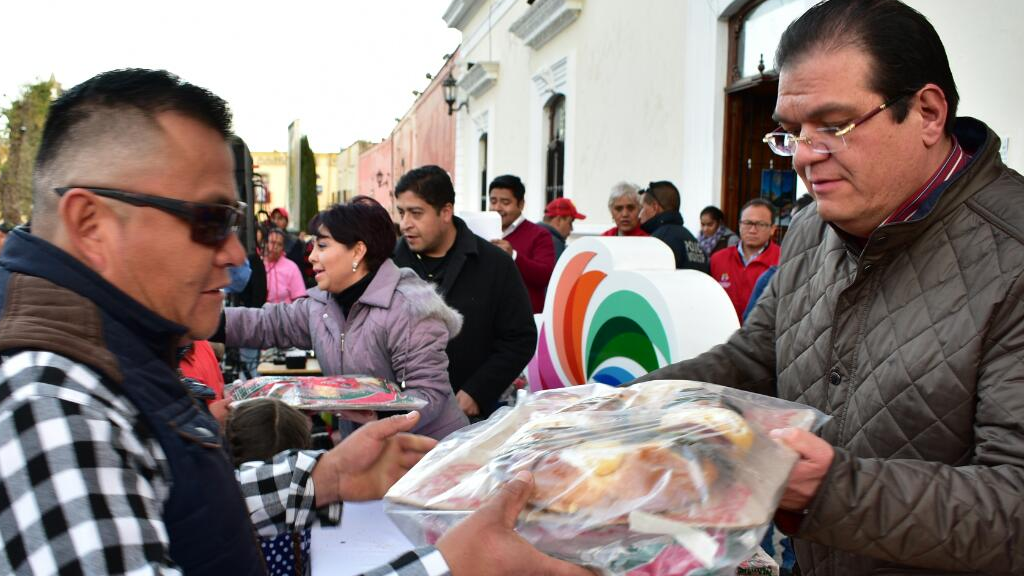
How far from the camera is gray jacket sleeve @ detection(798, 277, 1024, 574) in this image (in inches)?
50.3

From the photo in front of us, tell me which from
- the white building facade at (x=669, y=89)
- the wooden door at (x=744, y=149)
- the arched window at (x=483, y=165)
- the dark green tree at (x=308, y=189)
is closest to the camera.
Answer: the white building facade at (x=669, y=89)

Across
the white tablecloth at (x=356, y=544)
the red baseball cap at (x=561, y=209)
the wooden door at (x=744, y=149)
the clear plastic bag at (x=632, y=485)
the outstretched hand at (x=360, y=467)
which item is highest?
the wooden door at (x=744, y=149)

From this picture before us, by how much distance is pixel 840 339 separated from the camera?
5.41 feet

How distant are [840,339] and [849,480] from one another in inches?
17.1

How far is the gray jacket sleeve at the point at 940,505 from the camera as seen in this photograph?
50.3 inches

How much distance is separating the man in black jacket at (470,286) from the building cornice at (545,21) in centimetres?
848

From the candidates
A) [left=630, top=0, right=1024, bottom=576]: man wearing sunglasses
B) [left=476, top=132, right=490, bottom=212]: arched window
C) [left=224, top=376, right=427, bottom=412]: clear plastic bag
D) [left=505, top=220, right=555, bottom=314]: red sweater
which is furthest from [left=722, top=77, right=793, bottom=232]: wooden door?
[left=476, top=132, right=490, bottom=212]: arched window

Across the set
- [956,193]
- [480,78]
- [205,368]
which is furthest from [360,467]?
[480,78]

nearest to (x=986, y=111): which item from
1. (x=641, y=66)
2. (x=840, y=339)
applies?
(x=840, y=339)

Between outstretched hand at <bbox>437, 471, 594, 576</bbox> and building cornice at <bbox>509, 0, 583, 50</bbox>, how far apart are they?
11144mm

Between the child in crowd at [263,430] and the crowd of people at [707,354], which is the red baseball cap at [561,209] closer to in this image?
the child in crowd at [263,430]

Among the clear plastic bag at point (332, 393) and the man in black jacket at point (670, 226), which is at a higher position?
the man in black jacket at point (670, 226)

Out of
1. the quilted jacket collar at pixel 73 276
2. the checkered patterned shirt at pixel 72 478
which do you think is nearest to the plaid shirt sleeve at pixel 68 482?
the checkered patterned shirt at pixel 72 478

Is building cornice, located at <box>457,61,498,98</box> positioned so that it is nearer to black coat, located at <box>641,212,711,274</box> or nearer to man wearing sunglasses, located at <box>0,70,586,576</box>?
black coat, located at <box>641,212,711,274</box>
